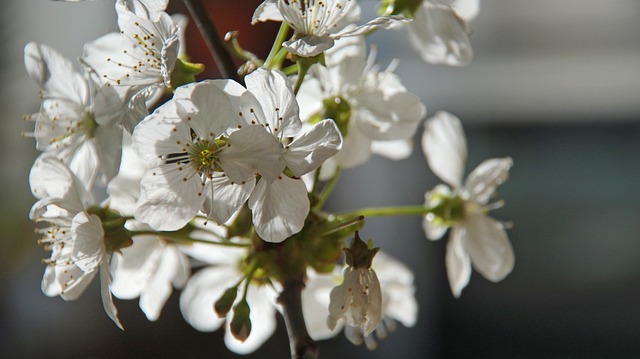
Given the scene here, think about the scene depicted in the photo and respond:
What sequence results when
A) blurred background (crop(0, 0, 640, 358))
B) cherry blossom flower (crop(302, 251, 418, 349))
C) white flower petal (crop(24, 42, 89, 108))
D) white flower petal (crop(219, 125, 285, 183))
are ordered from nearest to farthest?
white flower petal (crop(219, 125, 285, 183)) → white flower petal (crop(24, 42, 89, 108)) → cherry blossom flower (crop(302, 251, 418, 349)) → blurred background (crop(0, 0, 640, 358))

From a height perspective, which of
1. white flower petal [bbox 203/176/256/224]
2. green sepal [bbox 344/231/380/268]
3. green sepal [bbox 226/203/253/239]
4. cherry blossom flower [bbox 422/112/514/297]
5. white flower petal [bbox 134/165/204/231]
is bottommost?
cherry blossom flower [bbox 422/112/514/297]

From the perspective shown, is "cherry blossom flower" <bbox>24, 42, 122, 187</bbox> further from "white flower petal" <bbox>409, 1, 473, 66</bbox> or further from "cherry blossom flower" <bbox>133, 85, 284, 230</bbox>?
"white flower petal" <bbox>409, 1, 473, 66</bbox>

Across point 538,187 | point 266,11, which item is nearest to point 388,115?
point 266,11

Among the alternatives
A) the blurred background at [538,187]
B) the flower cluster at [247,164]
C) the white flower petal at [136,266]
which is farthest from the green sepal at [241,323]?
the blurred background at [538,187]

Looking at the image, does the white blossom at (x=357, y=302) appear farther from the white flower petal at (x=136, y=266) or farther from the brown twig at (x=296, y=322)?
the white flower petal at (x=136, y=266)

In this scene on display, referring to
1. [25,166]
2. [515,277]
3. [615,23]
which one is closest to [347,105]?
[25,166]

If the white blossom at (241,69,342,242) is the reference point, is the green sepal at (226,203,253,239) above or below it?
below

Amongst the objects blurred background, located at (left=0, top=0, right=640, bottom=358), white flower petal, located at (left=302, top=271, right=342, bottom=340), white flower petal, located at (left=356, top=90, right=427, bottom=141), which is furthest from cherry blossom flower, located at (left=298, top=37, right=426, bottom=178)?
blurred background, located at (left=0, top=0, right=640, bottom=358)
